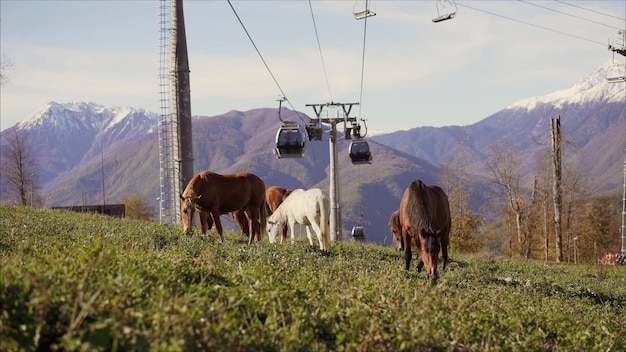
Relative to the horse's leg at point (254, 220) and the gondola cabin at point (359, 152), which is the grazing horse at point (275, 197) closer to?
the horse's leg at point (254, 220)

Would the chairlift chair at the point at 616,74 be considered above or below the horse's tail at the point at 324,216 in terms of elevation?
above

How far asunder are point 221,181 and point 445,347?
15.5 meters

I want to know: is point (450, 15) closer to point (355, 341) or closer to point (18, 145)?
point (355, 341)

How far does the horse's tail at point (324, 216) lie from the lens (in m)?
22.2

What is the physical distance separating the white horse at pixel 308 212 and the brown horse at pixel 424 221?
4.16 m

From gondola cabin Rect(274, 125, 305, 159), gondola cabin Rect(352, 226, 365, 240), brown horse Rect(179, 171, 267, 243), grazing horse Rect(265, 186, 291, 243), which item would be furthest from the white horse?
gondola cabin Rect(352, 226, 365, 240)

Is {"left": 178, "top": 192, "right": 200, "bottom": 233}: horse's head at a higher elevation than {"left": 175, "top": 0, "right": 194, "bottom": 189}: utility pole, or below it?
below

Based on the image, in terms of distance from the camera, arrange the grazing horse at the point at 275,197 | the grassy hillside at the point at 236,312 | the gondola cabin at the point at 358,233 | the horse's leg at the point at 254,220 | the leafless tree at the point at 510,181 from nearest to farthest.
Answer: the grassy hillside at the point at 236,312
the horse's leg at the point at 254,220
the grazing horse at the point at 275,197
the gondola cabin at the point at 358,233
the leafless tree at the point at 510,181

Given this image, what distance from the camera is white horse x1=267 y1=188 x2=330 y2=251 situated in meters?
22.9

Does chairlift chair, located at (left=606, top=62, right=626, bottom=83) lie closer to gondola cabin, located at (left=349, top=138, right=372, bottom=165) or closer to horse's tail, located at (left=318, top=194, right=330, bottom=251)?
gondola cabin, located at (left=349, top=138, right=372, bottom=165)

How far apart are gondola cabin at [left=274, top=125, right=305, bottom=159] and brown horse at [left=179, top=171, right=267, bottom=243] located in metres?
17.3

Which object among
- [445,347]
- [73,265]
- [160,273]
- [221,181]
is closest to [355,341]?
[445,347]

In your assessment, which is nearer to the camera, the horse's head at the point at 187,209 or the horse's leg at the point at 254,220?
the horse's head at the point at 187,209

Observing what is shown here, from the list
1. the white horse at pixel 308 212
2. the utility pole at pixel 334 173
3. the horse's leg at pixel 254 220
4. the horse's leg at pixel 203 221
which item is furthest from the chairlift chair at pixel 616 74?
the horse's leg at pixel 203 221
